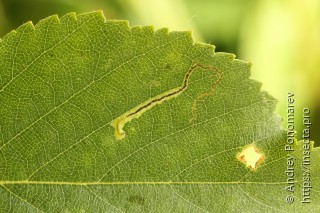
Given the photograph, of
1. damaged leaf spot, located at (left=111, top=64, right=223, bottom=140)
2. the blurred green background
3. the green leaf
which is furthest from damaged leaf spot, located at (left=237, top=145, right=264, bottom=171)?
the blurred green background

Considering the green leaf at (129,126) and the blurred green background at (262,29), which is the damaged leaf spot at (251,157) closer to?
the green leaf at (129,126)

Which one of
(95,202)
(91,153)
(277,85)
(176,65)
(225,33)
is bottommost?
(95,202)

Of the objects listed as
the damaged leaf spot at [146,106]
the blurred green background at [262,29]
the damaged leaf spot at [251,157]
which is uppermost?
the blurred green background at [262,29]

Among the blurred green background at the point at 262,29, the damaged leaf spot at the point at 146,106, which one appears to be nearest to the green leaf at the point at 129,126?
the damaged leaf spot at the point at 146,106

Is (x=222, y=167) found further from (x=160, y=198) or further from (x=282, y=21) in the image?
(x=282, y=21)

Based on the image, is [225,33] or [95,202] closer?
[95,202]

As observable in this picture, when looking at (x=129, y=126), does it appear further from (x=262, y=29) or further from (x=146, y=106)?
(x=262, y=29)

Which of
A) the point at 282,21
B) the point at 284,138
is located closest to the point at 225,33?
the point at 282,21
